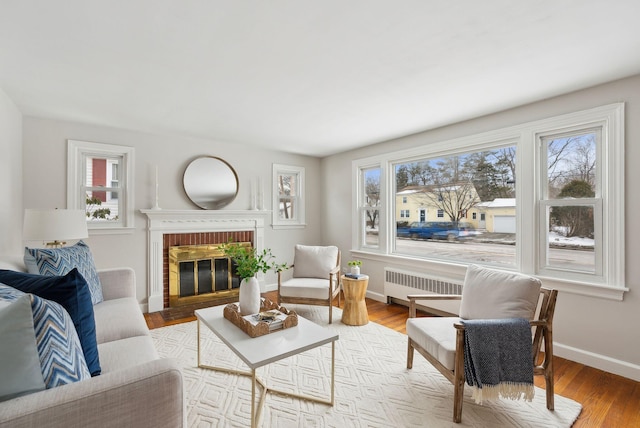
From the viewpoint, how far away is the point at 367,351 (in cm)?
273

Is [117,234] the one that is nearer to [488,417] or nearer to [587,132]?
[488,417]

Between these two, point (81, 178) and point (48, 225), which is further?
point (81, 178)

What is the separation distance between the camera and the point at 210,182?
4270 mm

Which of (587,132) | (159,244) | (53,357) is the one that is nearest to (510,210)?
(587,132)

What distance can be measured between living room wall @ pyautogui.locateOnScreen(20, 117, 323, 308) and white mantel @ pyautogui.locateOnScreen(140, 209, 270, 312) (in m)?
0.10

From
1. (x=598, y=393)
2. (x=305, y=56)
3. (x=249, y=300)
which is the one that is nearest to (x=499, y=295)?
(x=598, y=393)

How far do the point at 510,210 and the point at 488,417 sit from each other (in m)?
2.05

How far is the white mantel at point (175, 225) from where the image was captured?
3.80 metres

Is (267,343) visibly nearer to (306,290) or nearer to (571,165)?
(306,290)

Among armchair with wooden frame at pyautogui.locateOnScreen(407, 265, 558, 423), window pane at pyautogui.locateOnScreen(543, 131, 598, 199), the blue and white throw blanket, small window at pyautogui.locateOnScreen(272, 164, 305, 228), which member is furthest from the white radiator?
small window at pyautogui.locateOnScreen(272, 164, 305, 228)

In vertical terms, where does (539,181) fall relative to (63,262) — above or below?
above

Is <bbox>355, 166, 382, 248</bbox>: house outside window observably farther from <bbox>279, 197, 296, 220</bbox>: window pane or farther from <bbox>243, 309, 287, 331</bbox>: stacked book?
<bbox>243, 309, 287, 331</bbox>: stacked book

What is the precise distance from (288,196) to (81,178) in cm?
276

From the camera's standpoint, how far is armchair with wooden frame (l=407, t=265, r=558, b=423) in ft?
5.92
